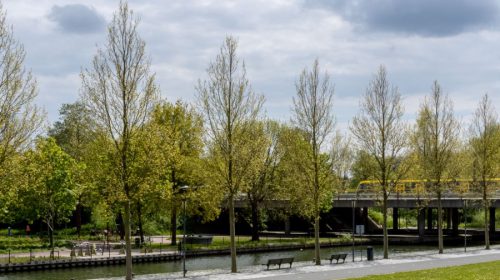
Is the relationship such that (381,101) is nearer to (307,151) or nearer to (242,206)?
(307,151)

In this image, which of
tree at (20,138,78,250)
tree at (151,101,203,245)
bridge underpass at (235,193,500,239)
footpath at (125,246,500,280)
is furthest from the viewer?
bridge underpass at (235,193,500,239)

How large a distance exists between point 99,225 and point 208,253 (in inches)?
1168

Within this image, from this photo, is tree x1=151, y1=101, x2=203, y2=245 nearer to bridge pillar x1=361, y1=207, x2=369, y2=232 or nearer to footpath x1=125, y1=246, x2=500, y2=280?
footpath x1=125, y1=246, x2=500, y2=280

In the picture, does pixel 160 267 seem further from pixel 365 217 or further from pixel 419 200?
pixel 365 217

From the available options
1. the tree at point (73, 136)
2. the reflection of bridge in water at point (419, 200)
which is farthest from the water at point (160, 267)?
the tree at point (73, 136)

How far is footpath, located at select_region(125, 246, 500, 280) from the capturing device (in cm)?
3479

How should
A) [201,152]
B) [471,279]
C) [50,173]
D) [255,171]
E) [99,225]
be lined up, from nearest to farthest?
[471,279], [255,171], [50,173], [201,152], [99,225]

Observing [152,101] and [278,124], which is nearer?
[152,101]

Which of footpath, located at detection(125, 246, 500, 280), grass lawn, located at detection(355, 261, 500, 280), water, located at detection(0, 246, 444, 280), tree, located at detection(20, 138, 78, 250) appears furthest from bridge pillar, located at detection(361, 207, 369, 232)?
grass lawn, located at detection(355, 261, 500, 280)

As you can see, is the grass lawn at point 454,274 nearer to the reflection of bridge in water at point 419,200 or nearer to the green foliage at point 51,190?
the reflection of bridge in water at point 419,200

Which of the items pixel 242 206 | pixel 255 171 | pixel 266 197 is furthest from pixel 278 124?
pixel 255 171

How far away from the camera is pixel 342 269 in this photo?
126ft

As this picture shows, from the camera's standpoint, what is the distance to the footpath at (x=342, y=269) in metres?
34.8

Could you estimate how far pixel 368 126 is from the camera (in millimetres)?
47031
